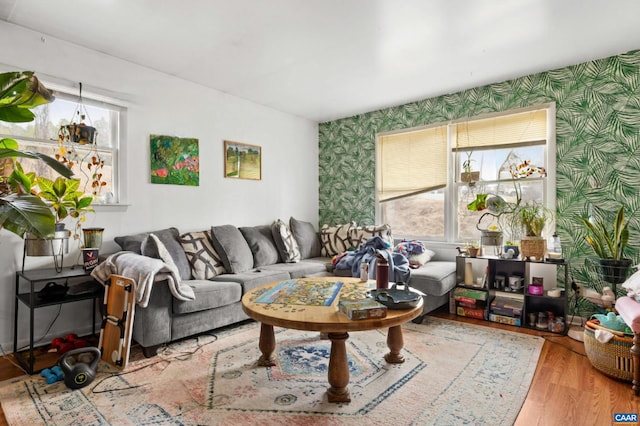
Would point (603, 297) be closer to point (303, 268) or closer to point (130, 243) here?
point (303, 268)

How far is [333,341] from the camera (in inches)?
77.1

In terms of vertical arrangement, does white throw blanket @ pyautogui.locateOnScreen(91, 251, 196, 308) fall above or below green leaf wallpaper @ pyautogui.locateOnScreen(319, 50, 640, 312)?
below

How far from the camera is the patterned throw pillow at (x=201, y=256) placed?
3.28 m

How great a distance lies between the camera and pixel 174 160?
142 inches

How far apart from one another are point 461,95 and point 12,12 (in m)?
4.13

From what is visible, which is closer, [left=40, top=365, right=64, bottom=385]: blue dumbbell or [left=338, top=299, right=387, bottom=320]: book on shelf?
[left=338, top=299, right=387, bottom=320]: book on shelf

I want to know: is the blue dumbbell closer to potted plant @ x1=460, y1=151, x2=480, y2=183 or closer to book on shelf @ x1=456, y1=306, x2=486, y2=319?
book on shelf @ x1=456, y1=306, x2=486, y2=319

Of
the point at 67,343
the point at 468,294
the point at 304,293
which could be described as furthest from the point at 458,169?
the point at 67,343

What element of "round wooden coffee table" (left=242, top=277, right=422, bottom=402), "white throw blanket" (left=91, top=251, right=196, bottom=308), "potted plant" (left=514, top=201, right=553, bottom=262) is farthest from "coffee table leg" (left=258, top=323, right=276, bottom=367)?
"potted plant" (left=514, top=201, right=553, bottom=262)

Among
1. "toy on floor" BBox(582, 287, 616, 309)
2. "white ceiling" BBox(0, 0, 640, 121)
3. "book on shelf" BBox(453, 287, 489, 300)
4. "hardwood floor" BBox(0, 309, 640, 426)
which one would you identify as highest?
"white ceiling" BBox(0, 0, 640, 121)

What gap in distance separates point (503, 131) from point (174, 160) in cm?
352

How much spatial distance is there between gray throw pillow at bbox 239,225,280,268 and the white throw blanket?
121 cm

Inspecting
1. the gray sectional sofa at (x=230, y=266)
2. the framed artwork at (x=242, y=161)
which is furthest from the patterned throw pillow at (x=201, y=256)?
the framed artwork at (x=242, y=161)

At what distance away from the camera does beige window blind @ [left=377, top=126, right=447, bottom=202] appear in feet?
14.1
